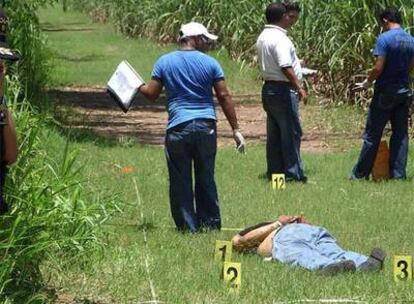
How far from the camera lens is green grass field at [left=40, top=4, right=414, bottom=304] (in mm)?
7340

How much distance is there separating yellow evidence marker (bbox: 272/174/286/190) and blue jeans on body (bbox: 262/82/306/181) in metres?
0.52

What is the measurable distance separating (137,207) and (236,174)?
9.03ft

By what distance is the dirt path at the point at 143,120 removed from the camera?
17.2 m

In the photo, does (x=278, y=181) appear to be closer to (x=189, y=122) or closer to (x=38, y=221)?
(x=189, y=122)

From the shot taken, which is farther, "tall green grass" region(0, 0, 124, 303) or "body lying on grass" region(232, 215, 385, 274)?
"body lying on grass" region(232, 215, 385, 274)

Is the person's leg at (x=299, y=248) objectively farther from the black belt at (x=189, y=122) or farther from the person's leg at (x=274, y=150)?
the person's leg at (x=274, y=150)

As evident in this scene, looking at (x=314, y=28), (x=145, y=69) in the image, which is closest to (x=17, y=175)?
(x=314, y=28)

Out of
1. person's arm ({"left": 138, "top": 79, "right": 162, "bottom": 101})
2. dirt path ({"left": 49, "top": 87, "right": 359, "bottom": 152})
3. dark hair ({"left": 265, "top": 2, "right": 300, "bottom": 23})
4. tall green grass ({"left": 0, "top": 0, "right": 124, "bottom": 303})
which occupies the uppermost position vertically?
dark hair ({"left": 265, "top": 2, "right": 300, "bottom": 23})

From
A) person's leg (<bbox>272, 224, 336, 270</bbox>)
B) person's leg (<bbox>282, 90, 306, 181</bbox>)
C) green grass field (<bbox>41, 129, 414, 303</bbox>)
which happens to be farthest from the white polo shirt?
person's leg (<bbox>272, 224, 336, 270</bbox>)

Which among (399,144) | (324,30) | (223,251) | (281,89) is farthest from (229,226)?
(324,30)

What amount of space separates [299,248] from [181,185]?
1.63 m

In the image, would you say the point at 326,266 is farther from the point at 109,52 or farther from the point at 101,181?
the point at 109,52

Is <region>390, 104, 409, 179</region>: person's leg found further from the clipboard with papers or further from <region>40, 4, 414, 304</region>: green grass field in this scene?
the clipboard with papers

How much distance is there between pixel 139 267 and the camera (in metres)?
7.87
